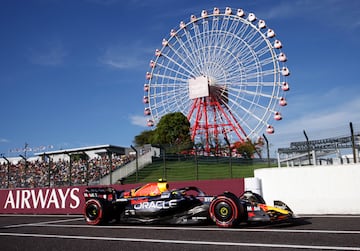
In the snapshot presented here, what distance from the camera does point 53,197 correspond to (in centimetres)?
1653

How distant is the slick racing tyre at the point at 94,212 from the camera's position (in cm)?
1048

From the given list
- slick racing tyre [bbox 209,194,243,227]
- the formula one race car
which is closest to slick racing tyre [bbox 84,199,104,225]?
the formula one race car

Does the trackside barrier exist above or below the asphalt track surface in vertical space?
above

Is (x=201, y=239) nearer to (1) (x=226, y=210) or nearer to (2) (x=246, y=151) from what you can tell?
(1) (x=226, y=210)

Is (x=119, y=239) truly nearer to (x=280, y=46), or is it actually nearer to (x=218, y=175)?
(x=218, y=175)

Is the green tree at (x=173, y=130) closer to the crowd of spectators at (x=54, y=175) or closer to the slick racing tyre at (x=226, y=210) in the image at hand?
the crowd of spectators at (x=54, y=175)

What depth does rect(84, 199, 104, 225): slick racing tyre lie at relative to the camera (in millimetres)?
10477

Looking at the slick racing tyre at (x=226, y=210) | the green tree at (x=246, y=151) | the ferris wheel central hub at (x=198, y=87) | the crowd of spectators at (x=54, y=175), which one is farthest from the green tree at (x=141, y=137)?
the slick racing tyre at (x=226, y=210)

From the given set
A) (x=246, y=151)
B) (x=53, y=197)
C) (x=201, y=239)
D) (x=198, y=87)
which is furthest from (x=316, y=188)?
(x=198, y=87)

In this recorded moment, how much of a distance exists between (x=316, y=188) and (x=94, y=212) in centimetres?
687

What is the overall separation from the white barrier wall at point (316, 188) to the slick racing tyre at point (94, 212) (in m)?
5.53

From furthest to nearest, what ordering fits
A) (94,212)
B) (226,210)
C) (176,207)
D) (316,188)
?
(316,188) → (94,212) → (176,207) → (226,210)

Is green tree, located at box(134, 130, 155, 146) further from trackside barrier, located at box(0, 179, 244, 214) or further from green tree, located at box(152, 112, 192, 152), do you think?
trackside barrier, located at box(0, 179, 244, 214)

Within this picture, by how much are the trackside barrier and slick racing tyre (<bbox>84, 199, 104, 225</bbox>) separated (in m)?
4.36
